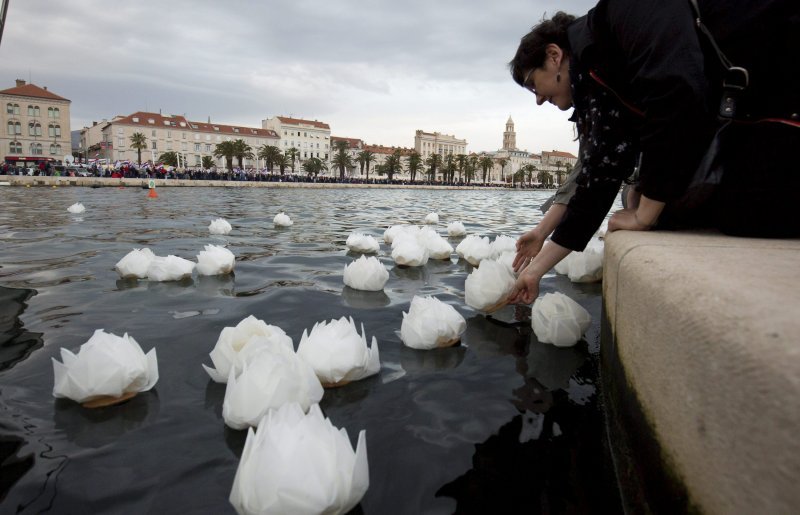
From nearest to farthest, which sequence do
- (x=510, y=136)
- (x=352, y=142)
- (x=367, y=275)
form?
(x=367, y=275)
(x=352, y=142)
(x=510, y=136)

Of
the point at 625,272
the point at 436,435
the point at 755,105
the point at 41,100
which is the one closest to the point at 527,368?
the point at 436,435

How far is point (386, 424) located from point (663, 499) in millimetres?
1104

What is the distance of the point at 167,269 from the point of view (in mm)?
4160

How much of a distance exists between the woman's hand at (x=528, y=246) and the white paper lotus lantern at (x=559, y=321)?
0.69 m

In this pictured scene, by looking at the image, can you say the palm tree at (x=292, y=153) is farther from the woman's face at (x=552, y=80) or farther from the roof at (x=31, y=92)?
the woman's face at (x=552, y=80)

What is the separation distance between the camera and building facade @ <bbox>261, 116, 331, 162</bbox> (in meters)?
117

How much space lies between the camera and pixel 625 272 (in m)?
1.48

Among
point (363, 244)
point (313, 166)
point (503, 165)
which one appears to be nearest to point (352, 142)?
point (313, 166)

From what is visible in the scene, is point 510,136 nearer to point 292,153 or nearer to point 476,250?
point 292,153

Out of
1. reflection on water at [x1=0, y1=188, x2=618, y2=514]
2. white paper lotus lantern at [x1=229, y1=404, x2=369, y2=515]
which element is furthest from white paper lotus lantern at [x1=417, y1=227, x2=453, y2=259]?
white paper lotus lantern at [x1=229, y1=404, x2=369, y2=515]

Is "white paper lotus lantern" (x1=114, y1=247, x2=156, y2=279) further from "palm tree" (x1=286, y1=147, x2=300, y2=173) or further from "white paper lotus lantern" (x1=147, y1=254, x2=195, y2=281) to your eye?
"palm tree" (x1=286, y1=147, x2=300, y2=173)

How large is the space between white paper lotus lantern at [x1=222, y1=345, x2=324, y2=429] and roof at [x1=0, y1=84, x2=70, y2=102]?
102 meters

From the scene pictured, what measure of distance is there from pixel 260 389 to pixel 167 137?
11287 centimetres

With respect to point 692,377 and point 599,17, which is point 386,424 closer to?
point 692,377
